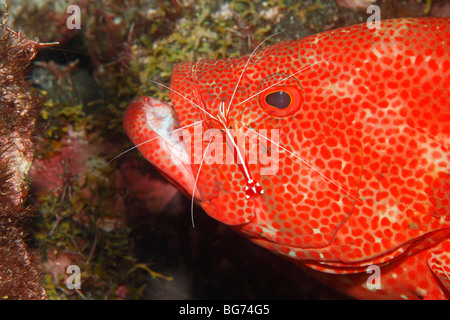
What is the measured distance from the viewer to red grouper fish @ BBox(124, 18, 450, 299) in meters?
2.33

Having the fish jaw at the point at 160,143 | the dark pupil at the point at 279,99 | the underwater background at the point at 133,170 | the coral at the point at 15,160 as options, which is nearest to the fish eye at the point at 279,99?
the dark pupil at the point at 279,99

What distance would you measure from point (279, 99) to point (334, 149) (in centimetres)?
58

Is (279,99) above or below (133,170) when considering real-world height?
above

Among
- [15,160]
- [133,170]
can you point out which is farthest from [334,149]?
→ [15,160]

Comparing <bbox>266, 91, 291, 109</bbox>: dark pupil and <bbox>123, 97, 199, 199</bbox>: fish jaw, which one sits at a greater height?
<bbox>266, 91, 291, 109</bbox>: dark pupil

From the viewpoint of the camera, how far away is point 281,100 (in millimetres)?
2420

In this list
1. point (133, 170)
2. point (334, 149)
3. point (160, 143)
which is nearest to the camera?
point (334, 149)

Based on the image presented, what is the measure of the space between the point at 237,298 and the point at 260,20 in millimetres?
3842

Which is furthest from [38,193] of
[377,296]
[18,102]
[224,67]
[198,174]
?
[377,296]

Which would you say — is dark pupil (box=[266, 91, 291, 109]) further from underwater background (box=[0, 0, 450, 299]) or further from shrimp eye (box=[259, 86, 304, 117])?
underwater background (box=[0, 0, 450, 299])

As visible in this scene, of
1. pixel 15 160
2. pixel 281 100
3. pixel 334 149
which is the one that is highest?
pixel 281 100

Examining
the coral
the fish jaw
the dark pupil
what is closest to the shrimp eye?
the dark pupil

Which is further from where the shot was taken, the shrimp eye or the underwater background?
the underwater background

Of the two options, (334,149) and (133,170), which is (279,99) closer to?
(334,149)
